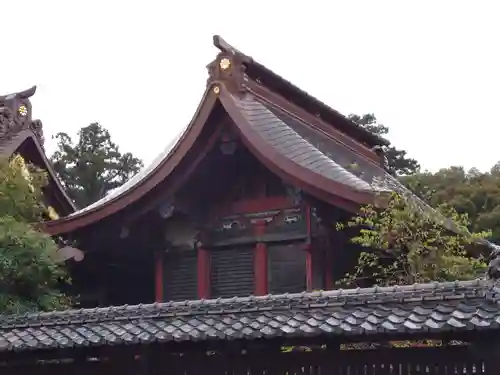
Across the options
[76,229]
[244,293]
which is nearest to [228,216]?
[244,293]

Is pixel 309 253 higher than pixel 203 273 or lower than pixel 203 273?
higher

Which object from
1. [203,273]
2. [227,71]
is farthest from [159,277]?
[227,71]

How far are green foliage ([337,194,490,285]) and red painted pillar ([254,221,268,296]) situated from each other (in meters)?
1.90

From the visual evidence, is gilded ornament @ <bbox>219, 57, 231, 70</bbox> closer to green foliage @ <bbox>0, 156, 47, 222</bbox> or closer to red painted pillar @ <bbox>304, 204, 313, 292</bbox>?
red painted pillar @ <bbox>304, 204, 313, 292</bbox>

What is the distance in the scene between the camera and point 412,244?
9992mm

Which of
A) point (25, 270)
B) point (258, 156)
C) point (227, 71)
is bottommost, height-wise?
point (25, 270)

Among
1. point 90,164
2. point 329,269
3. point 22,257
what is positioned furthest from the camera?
Result: point 90,164

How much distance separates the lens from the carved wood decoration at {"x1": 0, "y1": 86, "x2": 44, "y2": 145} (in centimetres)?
1655

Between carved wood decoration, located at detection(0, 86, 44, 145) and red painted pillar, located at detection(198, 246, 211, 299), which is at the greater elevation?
carved wood decoration, located at detection(0, 86, 44, 145)

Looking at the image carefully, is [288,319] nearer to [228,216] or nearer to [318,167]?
[318,167]

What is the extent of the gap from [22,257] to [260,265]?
3.43 metres

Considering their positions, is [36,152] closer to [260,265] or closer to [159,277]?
[159,277]

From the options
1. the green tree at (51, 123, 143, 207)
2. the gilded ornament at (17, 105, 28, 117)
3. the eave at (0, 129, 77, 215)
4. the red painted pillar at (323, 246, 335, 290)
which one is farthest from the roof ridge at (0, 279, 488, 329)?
the green tree at (51, 123, 143, 207)

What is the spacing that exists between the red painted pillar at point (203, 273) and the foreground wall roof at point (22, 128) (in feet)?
17.9
